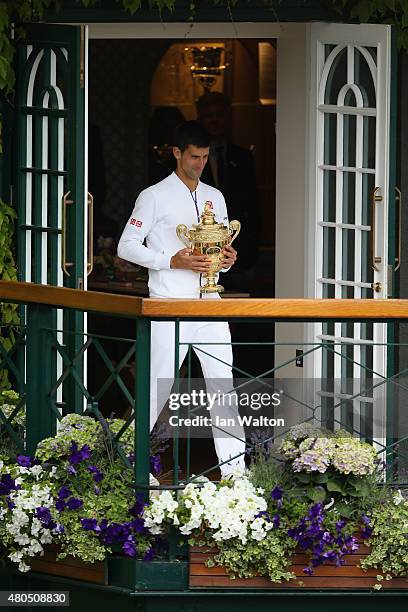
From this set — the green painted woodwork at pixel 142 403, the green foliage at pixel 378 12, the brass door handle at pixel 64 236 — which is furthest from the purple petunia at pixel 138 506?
the green foliage at pixel 378 12

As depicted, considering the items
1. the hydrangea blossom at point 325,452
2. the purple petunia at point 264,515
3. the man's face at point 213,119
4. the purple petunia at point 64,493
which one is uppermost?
the man's face at point 213,119

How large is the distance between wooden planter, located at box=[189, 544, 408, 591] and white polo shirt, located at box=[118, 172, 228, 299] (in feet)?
5.42

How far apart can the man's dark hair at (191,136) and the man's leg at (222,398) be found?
86 centimetres

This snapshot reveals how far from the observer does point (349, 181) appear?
7.48 m

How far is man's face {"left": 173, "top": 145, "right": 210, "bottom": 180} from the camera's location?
278 inches

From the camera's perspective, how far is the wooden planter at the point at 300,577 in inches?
227

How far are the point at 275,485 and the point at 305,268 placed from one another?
210 cm

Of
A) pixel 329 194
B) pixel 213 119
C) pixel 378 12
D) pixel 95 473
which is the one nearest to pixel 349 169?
pixel 329 194

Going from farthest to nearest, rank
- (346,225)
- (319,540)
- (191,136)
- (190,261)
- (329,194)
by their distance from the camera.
Result: 1. (329,194)
2. (346,225)
3. (191,136)
4. (190,261)
5. (319,540)

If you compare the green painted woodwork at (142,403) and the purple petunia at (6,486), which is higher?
the green painted woodwork at (142,403)

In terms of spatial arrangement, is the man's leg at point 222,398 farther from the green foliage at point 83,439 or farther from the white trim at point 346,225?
the white trim at point 346,225

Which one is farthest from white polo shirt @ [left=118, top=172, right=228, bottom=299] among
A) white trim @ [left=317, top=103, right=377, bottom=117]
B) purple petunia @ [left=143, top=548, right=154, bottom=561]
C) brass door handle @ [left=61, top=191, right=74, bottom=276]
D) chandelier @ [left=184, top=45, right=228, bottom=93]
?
chandelier @ [left=184, top=45, right=228, bottom=93]

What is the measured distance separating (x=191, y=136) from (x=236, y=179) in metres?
3.14

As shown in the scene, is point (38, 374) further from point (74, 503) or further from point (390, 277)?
point (390, 277)
